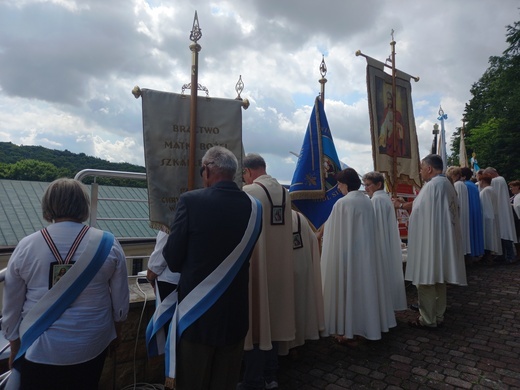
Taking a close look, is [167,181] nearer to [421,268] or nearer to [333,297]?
[333,297]

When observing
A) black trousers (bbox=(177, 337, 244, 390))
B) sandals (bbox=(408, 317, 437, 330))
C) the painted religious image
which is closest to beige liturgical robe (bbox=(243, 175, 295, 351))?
black trousers (bbox=(177, 337, 244, 390))

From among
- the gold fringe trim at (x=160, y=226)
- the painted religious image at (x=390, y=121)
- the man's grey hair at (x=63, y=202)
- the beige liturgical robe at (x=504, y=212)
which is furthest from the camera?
the beige liturgical robe at (x=504, y=212)

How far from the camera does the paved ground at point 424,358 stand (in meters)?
3.31

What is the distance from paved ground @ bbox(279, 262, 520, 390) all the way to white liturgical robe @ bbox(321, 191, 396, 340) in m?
0.24

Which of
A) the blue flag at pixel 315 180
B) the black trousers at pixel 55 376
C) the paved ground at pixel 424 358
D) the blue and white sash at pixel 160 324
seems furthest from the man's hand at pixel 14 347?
the blue flag at pixel 315 180

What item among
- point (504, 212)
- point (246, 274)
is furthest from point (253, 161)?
point (504, 212)

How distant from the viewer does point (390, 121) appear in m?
6.54

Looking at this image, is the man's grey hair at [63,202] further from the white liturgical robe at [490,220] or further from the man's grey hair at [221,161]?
the white liturgical robe at [490,220]

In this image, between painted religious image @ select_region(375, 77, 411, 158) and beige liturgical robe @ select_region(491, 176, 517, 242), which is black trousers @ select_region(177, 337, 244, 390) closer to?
painted religious image @ select_region(375, 77, 411, 158)

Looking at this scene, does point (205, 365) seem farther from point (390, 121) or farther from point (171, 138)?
point (390, 121)

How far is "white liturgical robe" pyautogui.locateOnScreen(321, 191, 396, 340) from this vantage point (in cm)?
411

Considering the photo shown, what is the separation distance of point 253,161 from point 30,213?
33.6 meters

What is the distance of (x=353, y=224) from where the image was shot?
4215 millimetres

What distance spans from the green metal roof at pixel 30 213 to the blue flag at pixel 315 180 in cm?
2296
